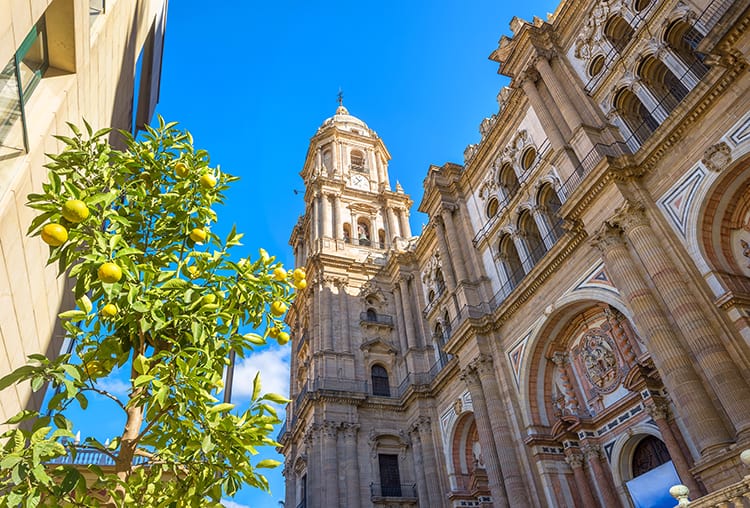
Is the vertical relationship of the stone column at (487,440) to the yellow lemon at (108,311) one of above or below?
above

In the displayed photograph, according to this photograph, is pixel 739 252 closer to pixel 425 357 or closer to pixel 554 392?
pixel 554 392

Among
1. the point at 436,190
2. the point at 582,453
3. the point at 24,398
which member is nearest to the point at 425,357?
the point at 436,190

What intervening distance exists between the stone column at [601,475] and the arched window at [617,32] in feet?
43.7

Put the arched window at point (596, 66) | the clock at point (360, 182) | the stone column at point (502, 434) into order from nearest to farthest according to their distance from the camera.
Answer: the stone column at point (502, 434) < the arched window at point (596, 66) < the clock at point (360, 182)

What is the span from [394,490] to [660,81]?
20222mm

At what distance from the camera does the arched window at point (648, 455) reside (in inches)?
542

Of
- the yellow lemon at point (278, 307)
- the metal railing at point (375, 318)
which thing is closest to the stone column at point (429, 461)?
the metal railing at point (375, 318)

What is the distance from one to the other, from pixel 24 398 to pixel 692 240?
14.1 meters

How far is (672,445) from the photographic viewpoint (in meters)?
12.6

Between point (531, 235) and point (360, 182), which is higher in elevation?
point (360, 182)

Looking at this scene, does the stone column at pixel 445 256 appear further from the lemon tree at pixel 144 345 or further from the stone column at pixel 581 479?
the lemon tree at pixel 144 345

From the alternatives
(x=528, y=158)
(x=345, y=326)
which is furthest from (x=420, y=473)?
(x=528, y=158)

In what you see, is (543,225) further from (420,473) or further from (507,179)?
(420,473)

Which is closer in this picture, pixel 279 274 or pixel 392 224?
pixel 279 274
